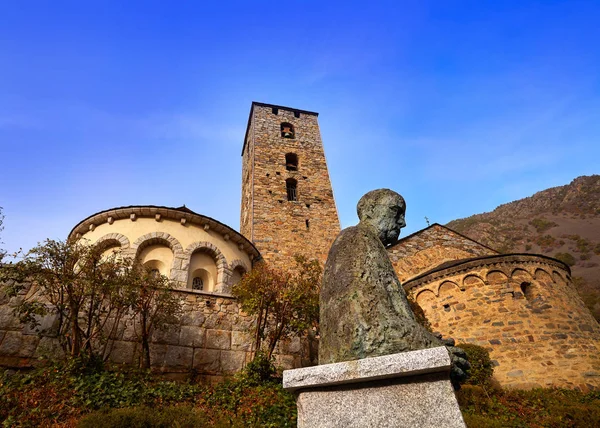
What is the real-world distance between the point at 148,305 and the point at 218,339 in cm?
201

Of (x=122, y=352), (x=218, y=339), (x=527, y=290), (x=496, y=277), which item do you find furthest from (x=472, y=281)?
(x=122, y=352)

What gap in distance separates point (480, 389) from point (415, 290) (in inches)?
181

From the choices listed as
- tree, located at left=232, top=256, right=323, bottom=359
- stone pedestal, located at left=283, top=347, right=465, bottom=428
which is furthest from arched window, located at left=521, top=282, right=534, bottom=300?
stone pedestal, located at left=283, top=347, right=465, bottom=428

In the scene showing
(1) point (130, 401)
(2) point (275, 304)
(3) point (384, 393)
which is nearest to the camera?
(3) point (384, 393)

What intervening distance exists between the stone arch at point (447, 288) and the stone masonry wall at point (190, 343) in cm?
555

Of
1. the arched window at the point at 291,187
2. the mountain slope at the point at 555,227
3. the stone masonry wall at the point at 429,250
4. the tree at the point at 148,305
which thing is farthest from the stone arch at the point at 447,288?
the mountain slope at the point at 555,227

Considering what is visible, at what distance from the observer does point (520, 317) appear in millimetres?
10805

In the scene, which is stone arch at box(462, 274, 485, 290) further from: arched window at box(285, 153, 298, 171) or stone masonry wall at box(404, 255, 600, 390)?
arched window at box(285, 153, 298, 171)

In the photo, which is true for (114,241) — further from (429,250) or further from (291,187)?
(429,250)

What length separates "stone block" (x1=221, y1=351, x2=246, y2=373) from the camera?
8.54 meters

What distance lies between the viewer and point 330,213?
19656 millimetres

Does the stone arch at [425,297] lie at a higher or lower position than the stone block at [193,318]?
higher

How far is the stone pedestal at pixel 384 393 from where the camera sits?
1790mm

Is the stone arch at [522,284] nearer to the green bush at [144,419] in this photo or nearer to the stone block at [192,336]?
the stone block at [192,336]
